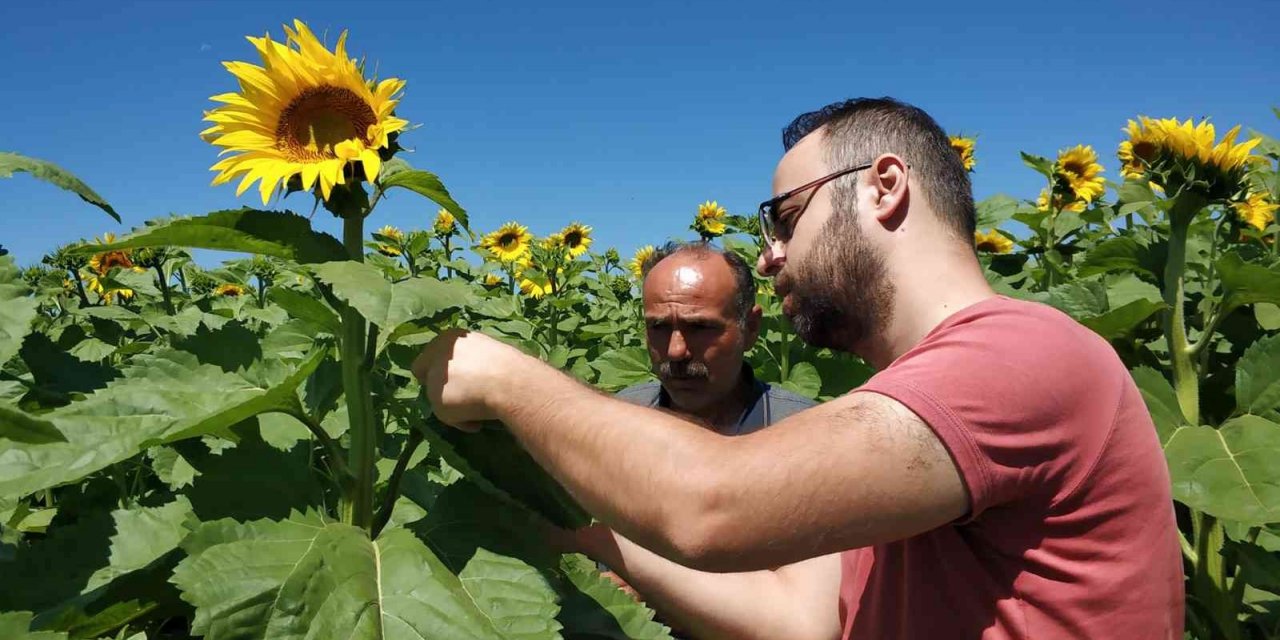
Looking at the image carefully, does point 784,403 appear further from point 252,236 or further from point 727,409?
point 252,236

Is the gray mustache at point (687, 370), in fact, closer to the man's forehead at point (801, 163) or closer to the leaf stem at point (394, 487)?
the man's forehead at point (801, 163)

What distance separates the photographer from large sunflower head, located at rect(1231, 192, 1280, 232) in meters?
4.17

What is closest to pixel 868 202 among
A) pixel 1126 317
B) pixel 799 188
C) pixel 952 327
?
pixel 799 188

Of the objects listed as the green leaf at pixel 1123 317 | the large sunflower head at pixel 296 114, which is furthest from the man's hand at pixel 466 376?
the green leaf at pixel 1123 317

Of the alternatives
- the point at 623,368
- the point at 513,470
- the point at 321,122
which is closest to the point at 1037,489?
the point at 513,470

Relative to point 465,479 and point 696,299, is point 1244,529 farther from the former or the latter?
point 465,479

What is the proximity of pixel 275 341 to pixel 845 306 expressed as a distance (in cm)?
149

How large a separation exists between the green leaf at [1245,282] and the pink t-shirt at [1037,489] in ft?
4.68

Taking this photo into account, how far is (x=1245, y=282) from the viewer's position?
2.91 m

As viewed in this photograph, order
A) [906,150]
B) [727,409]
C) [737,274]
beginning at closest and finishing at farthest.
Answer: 1. [906,150]
2. [727,409]
3. [737,274]

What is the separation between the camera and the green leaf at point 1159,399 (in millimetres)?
2914

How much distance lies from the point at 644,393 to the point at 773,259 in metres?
2.45

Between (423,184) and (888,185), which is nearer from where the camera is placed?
(423,184)

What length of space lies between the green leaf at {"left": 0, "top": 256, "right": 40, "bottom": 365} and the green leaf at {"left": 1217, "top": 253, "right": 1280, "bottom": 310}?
10.2ft
